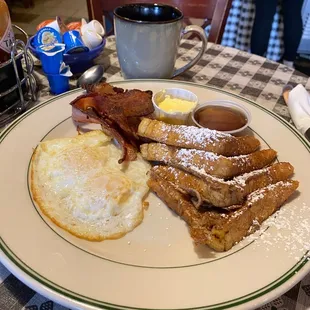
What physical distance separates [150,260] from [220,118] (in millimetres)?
690

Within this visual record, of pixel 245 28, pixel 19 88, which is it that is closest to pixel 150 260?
pixel 19 88

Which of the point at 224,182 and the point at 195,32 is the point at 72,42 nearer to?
the point at 195,32

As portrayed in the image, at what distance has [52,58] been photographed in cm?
150

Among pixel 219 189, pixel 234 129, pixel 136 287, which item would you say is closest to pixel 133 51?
pixel 234 129

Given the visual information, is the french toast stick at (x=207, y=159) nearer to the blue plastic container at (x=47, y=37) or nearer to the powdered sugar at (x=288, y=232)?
the powdered sugar at (x=288, y=232)

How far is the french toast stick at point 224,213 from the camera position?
35.2 inches

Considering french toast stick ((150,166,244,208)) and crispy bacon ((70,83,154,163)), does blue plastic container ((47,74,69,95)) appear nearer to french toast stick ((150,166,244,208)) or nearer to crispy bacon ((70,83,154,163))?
crispy bacon ((70,83,154,163))

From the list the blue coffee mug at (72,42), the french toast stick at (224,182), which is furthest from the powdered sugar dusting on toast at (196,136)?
the blue coffee mug at (72,42)

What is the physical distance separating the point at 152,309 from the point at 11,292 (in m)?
0.37

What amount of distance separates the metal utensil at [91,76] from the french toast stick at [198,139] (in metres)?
0.56

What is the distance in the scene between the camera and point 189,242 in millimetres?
949

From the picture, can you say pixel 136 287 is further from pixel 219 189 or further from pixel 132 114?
pixel 132 114

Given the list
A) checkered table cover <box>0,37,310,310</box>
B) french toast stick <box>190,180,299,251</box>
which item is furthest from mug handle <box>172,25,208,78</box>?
french toast stick <box>190,180,299,251</box>

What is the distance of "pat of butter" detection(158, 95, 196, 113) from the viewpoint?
1.37 metres
